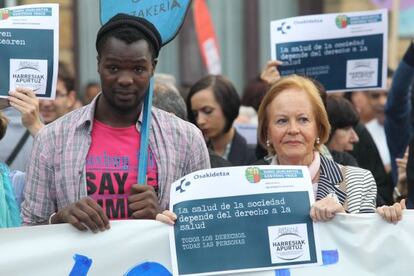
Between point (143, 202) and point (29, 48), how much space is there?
1106 mm

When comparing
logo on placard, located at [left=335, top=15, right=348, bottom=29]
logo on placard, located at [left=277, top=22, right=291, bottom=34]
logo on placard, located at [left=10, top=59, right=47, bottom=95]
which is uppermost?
logo on placard, located at [left=335, top=15, right=348, bottom=29]

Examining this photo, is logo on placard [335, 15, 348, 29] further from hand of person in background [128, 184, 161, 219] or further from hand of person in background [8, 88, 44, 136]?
hand of person in background [128, 184, 161, 219]

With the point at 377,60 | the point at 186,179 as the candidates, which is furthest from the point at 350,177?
the point at 377,60

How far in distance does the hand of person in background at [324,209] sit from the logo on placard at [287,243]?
2.4 inches

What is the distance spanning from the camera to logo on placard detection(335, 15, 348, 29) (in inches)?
283

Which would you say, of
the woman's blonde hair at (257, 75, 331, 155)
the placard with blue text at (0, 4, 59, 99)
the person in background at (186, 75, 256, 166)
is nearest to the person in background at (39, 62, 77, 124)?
the person in background at (186, 75, 256, 166)

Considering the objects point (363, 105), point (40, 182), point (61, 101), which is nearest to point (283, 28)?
point (61, 101)

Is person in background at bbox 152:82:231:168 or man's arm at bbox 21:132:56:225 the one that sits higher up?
person in background at bbox 152:82:231:168

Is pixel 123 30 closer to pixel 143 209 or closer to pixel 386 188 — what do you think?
pixel 143 209

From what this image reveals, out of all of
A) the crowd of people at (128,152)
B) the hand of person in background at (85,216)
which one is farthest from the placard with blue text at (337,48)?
the hand of person in background at (85,216)

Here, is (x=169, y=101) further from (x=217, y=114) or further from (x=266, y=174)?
(x=266, y=174)

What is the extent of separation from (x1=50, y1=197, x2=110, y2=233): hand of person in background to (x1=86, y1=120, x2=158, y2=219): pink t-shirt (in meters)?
0.14

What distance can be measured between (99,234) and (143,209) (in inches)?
7.4

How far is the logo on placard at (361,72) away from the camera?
7.19 metres
